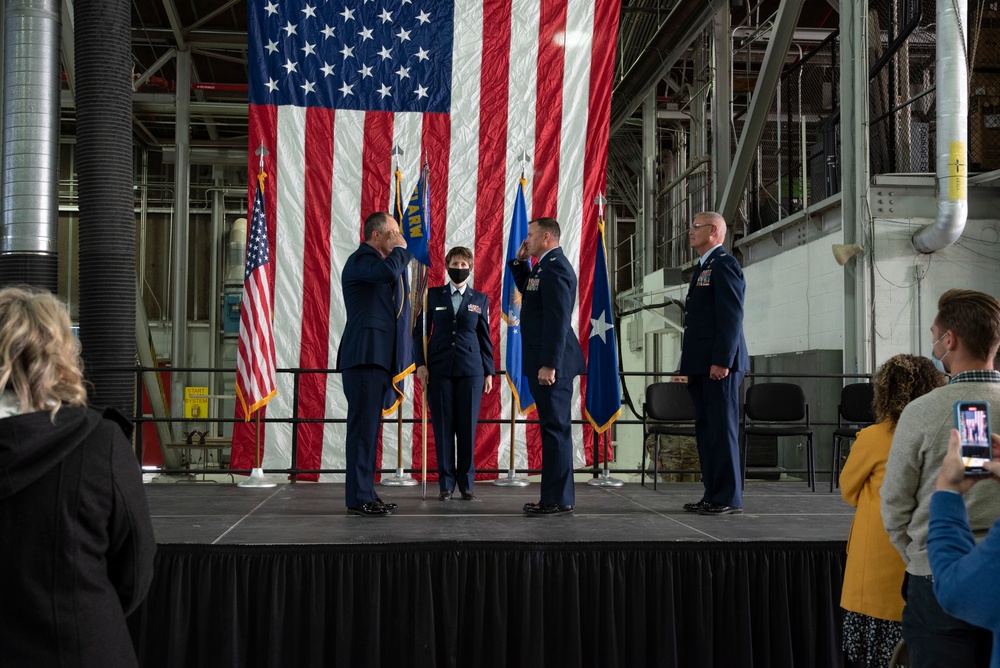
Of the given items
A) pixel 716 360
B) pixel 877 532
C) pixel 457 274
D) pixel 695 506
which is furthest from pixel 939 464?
pixel 457 274

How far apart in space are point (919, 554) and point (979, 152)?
733cm

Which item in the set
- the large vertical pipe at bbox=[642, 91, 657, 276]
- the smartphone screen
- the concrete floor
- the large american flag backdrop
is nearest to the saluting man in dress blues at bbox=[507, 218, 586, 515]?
the concrete floor

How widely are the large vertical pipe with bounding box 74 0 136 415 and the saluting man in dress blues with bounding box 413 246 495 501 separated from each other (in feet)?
7.37

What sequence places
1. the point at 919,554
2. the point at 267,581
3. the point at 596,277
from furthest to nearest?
the point at 596,277
the point at 267,581
the point at 919,554

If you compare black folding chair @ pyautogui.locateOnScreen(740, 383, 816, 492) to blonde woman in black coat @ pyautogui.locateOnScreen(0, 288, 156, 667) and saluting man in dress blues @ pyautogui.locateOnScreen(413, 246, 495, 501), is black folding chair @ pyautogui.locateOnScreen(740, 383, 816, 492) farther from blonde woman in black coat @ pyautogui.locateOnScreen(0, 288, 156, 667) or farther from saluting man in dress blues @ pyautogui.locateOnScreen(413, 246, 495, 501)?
blonde woman in black coat @ pyautogui.locateOnScreen(0, 288, 156, 667)

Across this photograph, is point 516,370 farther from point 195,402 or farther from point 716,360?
point 195,402

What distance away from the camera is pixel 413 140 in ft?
23.0

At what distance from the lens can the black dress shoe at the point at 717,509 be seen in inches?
177

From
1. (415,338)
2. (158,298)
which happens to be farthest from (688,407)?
(158,298)

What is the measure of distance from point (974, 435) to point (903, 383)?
0.98 m

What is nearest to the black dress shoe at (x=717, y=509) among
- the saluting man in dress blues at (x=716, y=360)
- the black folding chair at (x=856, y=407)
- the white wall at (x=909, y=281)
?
the saluting man in dress blues at (x=716, y=360)

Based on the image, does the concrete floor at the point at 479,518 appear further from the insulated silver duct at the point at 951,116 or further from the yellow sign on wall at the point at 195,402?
the yellow sign on wall at the point at 195,402

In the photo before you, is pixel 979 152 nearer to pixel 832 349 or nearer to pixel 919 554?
pixel 832 349

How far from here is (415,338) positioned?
5293 mm
